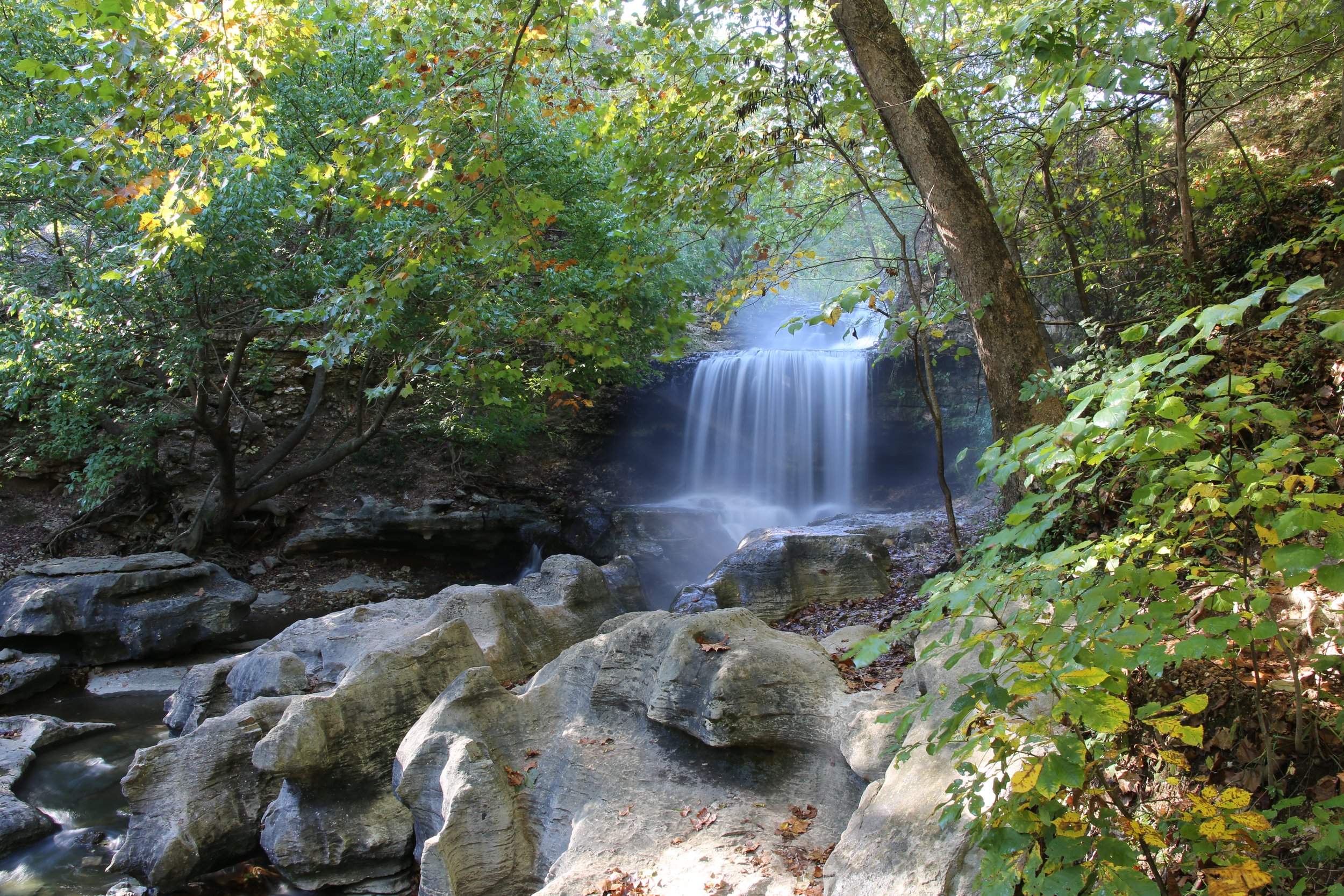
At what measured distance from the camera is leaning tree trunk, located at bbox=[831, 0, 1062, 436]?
11.7ft

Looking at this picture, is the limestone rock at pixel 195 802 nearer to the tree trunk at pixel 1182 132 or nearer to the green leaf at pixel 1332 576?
the green leaf at pixel 1332 576

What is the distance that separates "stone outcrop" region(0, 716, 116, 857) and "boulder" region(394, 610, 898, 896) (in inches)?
127

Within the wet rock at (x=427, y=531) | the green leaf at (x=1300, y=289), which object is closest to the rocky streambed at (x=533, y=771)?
the green leaf at (x=1300, y=289)

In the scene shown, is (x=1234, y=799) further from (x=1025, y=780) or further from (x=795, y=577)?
(x=795, y=577)

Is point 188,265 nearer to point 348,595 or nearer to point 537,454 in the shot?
point 348,595

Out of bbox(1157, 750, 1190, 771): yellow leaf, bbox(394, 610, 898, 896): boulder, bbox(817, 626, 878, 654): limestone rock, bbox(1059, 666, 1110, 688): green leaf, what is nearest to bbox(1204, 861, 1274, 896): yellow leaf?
bbox(1157, 750, 1190, 771): yellow leaf

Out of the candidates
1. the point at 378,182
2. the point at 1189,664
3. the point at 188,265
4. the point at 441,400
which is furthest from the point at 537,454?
the point at 1189,664

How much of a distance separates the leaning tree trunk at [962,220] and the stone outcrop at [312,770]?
4.20 m

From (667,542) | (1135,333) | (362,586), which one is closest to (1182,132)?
(1135,333)

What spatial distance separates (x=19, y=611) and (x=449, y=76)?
27.7ft

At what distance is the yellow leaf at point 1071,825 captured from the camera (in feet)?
5.37

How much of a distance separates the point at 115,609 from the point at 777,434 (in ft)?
38.2

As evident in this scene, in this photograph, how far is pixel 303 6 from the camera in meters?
10.6

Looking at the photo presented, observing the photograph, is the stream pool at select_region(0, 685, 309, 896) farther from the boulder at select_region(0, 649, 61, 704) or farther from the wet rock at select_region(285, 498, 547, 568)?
the wet rock at select_region(285, 498, 547, 568)
